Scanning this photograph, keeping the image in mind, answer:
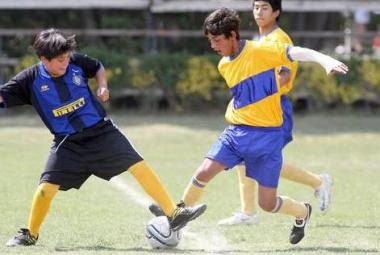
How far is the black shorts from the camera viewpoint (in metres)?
6.70

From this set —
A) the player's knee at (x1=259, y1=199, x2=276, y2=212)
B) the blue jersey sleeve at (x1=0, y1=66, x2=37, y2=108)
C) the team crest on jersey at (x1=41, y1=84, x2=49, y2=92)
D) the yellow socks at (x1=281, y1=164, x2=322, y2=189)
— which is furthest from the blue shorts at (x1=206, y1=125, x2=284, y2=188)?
the blue jersey sleeve at (x1=0, y1=66, x2=37, y2=108)

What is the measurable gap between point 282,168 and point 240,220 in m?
0.54

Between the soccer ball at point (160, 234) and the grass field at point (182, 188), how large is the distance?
101 mm

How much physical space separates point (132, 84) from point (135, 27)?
2.04m

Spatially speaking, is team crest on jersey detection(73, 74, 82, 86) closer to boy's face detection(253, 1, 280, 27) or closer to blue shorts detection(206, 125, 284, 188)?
blue shorts detection(206, 125, 284, 188)

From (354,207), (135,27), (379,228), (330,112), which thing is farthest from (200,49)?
→ (379,228)

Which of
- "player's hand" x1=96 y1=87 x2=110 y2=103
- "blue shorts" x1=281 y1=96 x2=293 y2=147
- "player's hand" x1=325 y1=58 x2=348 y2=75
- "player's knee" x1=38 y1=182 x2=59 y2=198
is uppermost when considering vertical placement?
"player's hand" x1=325 y1=58 x2=348 y2=75

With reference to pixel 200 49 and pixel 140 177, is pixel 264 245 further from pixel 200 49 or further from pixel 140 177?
pixel 200 49

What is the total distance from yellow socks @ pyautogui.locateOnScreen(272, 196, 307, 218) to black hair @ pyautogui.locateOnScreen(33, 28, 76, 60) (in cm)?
180

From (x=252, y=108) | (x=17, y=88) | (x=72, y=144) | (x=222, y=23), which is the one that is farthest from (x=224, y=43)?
(x=17, y=88)

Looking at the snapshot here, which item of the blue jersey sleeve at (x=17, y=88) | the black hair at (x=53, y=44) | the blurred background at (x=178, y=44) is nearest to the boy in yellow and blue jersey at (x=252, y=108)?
the black hair at (x=53, y=44)

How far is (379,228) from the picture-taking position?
24.9 ft

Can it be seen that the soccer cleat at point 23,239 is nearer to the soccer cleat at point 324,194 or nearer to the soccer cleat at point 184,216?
the soccer cleat at point 184,216

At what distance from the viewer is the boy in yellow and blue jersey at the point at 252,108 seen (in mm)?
6559
